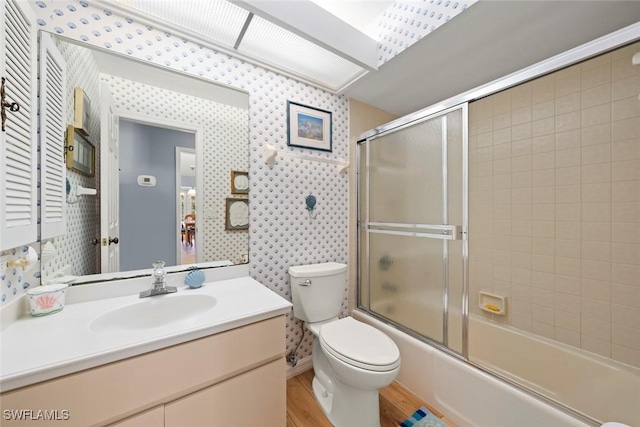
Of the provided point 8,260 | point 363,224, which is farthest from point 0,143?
point 363,224

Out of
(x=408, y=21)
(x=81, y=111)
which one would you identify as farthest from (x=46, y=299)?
(x=408, y=21)

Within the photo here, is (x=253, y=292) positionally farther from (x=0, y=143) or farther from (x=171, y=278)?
(x=0, y=143)

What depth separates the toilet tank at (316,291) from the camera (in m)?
1.61

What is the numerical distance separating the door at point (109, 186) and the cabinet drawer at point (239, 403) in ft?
2.52

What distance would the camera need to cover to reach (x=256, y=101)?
158 centimetres

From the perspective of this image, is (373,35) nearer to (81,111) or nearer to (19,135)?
(81,111)

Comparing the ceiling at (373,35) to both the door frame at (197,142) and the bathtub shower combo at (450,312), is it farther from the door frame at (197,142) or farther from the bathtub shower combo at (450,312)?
the door frame at (197,142)

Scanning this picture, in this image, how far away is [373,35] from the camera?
1.62 m

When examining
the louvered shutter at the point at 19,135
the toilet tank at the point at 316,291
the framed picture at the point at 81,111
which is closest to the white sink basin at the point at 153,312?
the louvered shutter at the point at 19,135

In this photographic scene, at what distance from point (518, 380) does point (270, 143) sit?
2.09 meters

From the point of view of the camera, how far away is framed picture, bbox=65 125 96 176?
1086 mm

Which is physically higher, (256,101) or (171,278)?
(256,101)

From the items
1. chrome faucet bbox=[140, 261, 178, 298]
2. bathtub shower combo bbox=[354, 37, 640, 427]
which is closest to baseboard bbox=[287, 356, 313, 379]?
bathtub shower combo bbox=[354, 37, 640, 427]

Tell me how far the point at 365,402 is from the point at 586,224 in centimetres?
177
